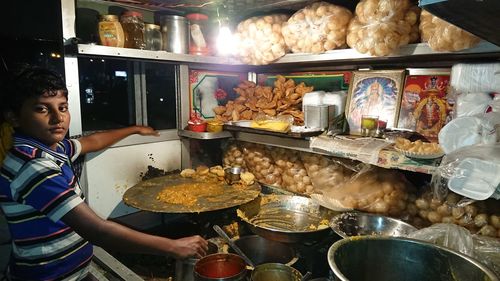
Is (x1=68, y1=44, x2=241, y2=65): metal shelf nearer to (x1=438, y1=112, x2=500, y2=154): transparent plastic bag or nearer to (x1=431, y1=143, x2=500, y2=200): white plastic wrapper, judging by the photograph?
(x1=438, y1=112, x2=500, y2=154): transparent plastic bag

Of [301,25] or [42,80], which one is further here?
[301,25]

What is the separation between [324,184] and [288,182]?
503 mm

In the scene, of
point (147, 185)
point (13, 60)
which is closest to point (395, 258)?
point (147, 185)

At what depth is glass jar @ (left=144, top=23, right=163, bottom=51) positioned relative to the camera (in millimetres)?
3105

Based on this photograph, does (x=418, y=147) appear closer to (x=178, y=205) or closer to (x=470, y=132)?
(x=470, y=132)

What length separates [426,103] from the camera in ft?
8.68

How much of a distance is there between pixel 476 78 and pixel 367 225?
4.15 ft

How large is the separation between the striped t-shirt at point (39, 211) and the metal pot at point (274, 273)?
1.19 m

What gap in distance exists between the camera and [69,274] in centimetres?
196

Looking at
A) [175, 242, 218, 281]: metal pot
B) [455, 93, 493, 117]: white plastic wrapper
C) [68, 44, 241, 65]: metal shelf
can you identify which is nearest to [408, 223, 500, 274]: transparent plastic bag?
[455, 93, 493, 117]: white plastic wrapper

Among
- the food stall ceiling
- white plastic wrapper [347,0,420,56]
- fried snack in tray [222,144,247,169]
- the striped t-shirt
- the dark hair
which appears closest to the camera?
the striped t-shirt

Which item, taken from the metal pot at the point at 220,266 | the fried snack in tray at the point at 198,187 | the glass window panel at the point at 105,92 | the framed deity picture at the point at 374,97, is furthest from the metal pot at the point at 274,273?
the glass window panel at the point at 105,92

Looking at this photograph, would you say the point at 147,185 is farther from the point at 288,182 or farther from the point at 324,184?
the point at 324,184

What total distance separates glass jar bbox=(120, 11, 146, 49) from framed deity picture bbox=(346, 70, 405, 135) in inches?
80.5
